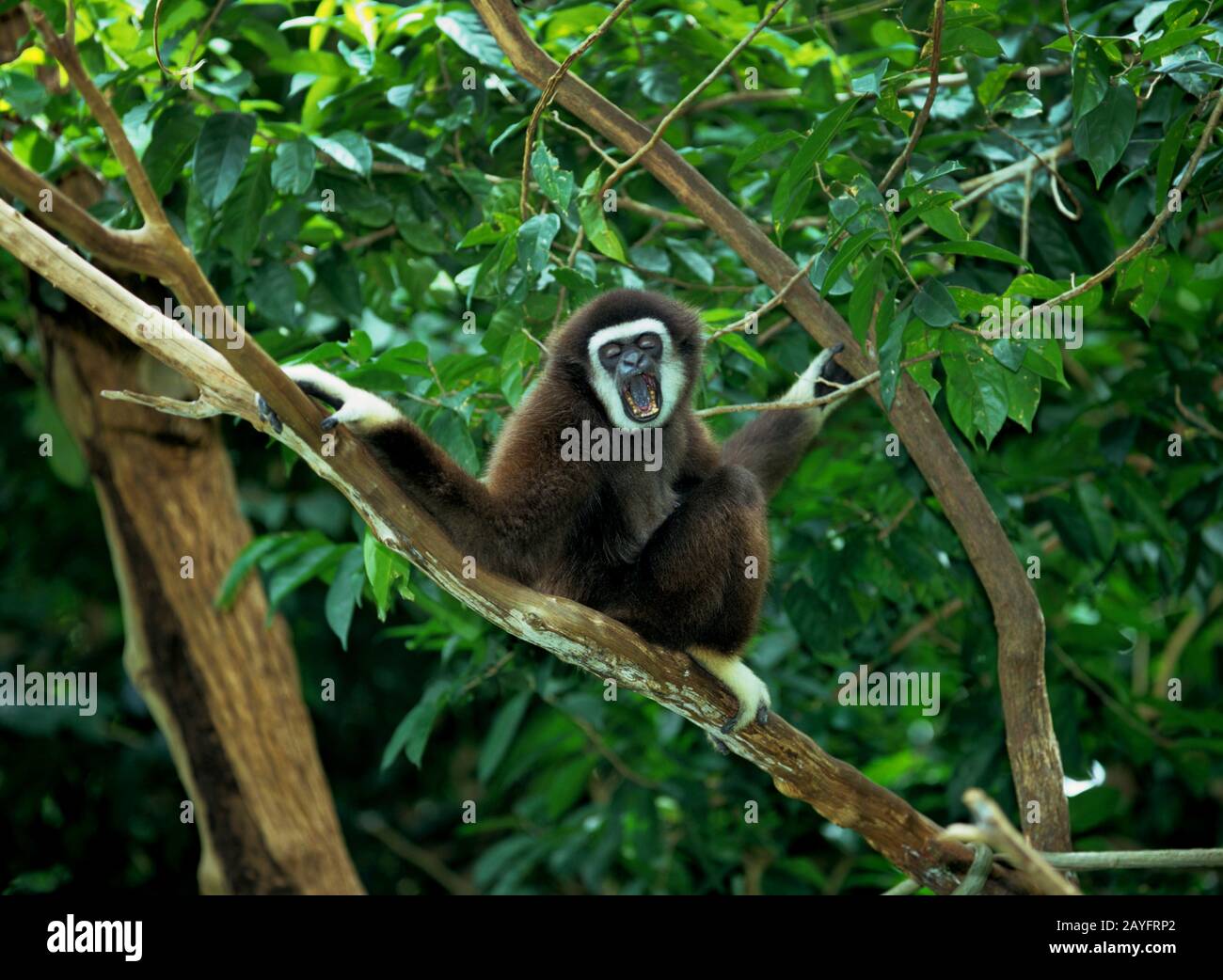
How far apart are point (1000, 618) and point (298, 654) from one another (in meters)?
6.19

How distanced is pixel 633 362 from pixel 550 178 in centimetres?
86

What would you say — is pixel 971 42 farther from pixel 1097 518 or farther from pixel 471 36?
pixel 1097 518

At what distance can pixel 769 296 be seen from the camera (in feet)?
18.2

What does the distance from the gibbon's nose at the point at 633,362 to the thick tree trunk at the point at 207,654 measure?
11.3ft

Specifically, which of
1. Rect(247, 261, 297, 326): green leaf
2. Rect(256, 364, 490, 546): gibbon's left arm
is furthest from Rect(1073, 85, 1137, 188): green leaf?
Rect(247, 261, 297, 326): green leaf

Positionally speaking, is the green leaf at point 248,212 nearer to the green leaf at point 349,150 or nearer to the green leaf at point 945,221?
the green leaf at point 349,150

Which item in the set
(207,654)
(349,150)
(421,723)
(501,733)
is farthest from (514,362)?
(207,654)

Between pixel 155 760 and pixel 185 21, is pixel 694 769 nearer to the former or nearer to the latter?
pixel 155 760

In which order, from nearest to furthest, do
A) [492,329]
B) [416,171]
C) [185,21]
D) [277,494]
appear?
1. [492,329]
2. [185,21]
3. [416,171]
4. [277,494]

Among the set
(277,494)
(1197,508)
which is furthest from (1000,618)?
Result: (277,494)

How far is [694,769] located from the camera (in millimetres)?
7723

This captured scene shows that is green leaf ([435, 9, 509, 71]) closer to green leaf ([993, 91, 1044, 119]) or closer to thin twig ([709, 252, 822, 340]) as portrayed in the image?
thin twig ([709, 252, 822, 340])

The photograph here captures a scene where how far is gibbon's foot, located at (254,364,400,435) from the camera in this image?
4.19 metres

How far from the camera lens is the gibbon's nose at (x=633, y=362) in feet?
16.4
